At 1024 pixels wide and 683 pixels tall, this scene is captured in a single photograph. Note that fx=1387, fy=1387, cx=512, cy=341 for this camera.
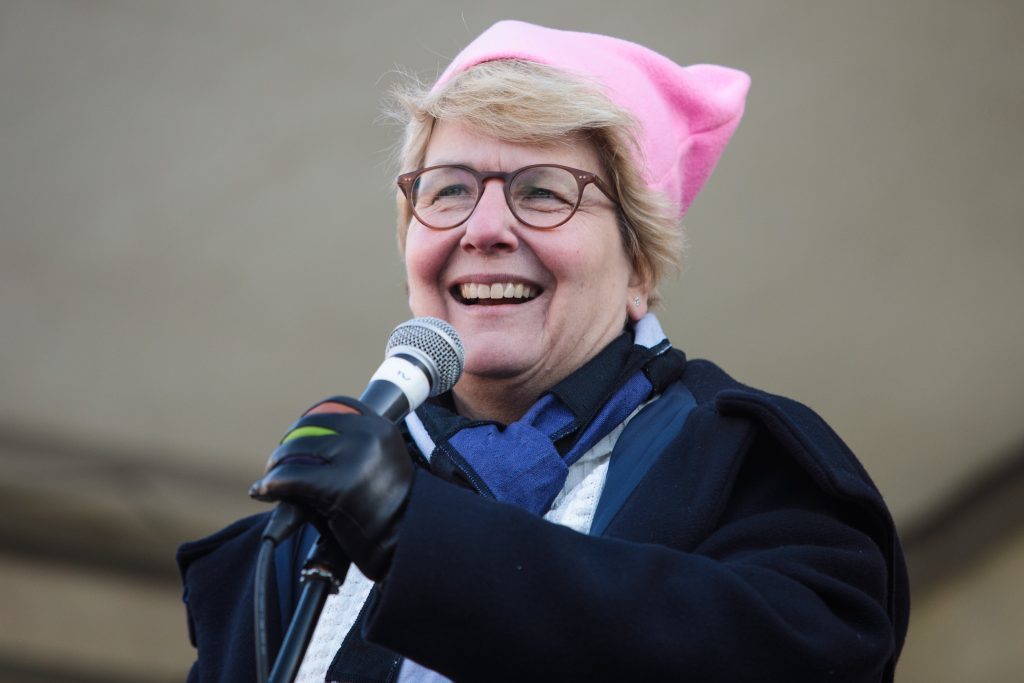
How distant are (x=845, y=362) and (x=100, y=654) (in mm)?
3875

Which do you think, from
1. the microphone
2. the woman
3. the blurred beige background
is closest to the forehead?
the woman

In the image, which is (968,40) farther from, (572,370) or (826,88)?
(572,370)

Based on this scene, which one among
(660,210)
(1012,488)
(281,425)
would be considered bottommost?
(1012,488)

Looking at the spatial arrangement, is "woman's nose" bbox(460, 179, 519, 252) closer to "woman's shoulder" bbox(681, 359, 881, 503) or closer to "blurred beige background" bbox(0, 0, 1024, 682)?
"woman's shoulder" bbox(681, 359, 881, 503)

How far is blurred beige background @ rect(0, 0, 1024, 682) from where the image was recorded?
4.09 metres

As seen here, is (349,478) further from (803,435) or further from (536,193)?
(536,193)

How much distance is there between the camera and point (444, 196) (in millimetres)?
2016

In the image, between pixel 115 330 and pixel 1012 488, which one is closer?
pixel 115 330

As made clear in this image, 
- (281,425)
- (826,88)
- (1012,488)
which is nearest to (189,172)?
(281,425)

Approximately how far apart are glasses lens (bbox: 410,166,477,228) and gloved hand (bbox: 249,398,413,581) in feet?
2.38

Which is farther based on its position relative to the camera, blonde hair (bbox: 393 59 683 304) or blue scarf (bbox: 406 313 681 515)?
blonde hair (bbox: 393 59 683 304)

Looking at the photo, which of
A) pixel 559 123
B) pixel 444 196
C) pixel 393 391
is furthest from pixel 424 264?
pixel 393 391

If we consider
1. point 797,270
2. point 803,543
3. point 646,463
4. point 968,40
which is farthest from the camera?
point 797,270

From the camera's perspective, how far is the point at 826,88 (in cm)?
422
